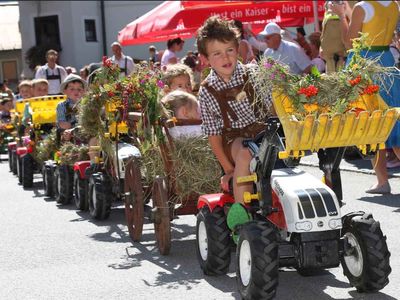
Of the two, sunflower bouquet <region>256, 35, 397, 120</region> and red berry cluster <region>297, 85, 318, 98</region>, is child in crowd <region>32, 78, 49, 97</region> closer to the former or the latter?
sunflower bouquet <region>256, 35, 397, 120</region>

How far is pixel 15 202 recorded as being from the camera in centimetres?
1150

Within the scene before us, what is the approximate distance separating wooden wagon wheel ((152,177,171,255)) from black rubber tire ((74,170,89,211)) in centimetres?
288

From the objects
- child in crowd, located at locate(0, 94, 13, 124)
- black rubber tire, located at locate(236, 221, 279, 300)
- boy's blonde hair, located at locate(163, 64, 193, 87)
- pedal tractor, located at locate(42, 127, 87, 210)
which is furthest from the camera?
child in crowd, located at locate(0, 94, 13, 124)

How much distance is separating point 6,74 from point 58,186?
4859 cm

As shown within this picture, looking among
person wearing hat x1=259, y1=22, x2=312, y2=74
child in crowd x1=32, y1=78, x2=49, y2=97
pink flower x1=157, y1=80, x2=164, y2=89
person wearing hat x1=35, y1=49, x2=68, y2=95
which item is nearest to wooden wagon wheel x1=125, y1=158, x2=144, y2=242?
pink flower x1=157, y1=80, x2=164, y2=89

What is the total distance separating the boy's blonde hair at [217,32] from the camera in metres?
6.11

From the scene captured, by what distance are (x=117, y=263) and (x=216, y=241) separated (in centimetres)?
134

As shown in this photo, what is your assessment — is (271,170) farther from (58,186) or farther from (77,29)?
(77,29)

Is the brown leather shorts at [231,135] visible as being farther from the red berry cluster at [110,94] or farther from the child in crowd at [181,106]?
the red berry cluster at [110,94]

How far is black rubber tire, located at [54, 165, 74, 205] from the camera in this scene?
10.8m

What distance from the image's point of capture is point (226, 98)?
620 cm

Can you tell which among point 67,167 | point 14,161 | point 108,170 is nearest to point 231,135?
point 108,170

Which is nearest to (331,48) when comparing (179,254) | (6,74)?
(179,254)

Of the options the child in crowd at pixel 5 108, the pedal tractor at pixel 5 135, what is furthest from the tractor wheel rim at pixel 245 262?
the child in crowd at pixel 5 108
